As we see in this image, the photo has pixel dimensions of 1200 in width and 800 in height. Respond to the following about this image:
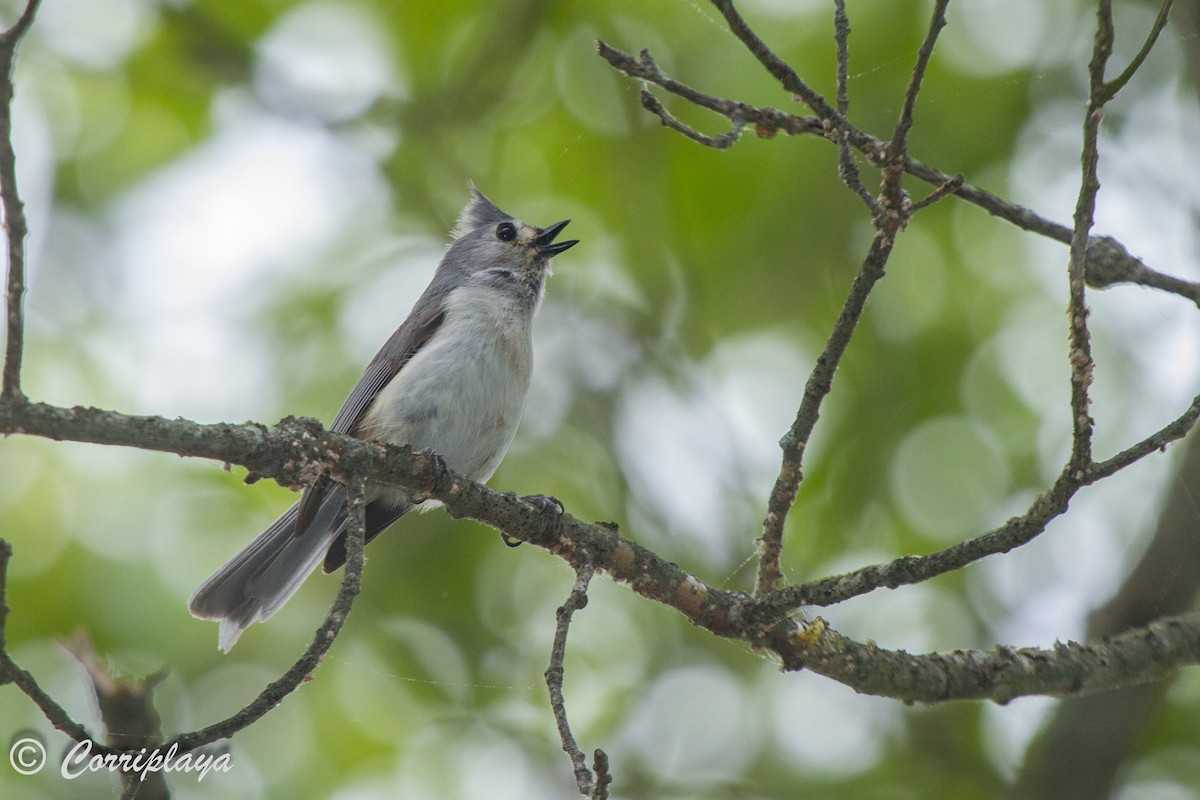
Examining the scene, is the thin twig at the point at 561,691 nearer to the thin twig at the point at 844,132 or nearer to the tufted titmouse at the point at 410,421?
the thin twig at the point at 844,132

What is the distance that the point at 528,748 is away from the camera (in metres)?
5.33

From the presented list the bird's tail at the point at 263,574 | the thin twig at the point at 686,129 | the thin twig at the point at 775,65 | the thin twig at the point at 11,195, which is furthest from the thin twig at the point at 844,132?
the bird's tail at the point at 263,574

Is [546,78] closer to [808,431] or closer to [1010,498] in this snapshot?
[1010,498]

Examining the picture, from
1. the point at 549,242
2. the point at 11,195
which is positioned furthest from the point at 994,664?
the point at 549,242

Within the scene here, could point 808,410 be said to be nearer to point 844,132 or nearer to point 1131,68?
point 844,132

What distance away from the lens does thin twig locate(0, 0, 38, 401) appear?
1.83 m

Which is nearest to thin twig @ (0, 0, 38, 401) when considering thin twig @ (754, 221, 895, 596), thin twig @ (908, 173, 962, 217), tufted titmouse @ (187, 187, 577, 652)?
thin twig @ (754, 221, 895, 596)

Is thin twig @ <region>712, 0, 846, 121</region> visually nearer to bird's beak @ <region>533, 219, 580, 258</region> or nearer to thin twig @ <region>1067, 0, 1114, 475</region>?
thin twig @ <region>1067, 0, 1114, 475</region>

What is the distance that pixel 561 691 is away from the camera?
2393mm

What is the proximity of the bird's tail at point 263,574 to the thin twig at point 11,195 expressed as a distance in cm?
220

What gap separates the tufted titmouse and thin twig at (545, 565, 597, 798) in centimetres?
143

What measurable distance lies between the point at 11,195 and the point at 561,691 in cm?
146

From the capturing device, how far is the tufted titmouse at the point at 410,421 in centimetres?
410

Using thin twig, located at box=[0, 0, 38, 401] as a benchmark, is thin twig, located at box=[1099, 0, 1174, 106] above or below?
above
